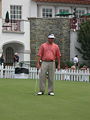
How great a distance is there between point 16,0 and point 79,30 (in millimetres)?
7999

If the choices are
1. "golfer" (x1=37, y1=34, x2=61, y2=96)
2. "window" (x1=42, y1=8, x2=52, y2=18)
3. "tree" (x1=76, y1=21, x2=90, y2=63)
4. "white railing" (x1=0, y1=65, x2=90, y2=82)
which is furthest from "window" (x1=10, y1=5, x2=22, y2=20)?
"golfer" (x1=37, y1=34, x2=61, y2=96)

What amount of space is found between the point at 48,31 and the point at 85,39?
352 centimetres

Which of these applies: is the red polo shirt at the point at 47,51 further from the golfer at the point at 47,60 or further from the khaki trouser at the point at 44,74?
the khaki trouser at the point at 44,74

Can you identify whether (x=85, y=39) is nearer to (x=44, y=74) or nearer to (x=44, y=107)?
(x=44, y=74)

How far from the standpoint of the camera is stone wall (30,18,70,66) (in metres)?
43.6

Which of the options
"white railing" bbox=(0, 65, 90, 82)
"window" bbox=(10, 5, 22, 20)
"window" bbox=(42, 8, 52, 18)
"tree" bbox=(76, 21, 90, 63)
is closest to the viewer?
"white railing" bbox=(0, 65, 90, 82)

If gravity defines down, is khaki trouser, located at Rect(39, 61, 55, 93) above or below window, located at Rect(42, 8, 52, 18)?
below

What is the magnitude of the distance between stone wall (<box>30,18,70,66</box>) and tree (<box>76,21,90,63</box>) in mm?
1288

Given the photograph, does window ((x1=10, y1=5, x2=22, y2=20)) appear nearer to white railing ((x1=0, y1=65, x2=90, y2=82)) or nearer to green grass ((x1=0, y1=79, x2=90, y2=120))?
white railing ((x1=0, y1=65, x2=90, y2=82))

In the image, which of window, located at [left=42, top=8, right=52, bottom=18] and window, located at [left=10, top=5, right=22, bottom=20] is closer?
window, located at [left=10, top=5, right=22, bottom=20]

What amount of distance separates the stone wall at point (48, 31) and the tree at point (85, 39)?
1288 millimetres

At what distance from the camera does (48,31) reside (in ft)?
144

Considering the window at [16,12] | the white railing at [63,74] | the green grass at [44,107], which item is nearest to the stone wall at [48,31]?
the window at [16,12]

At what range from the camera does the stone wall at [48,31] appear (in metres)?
43.6
